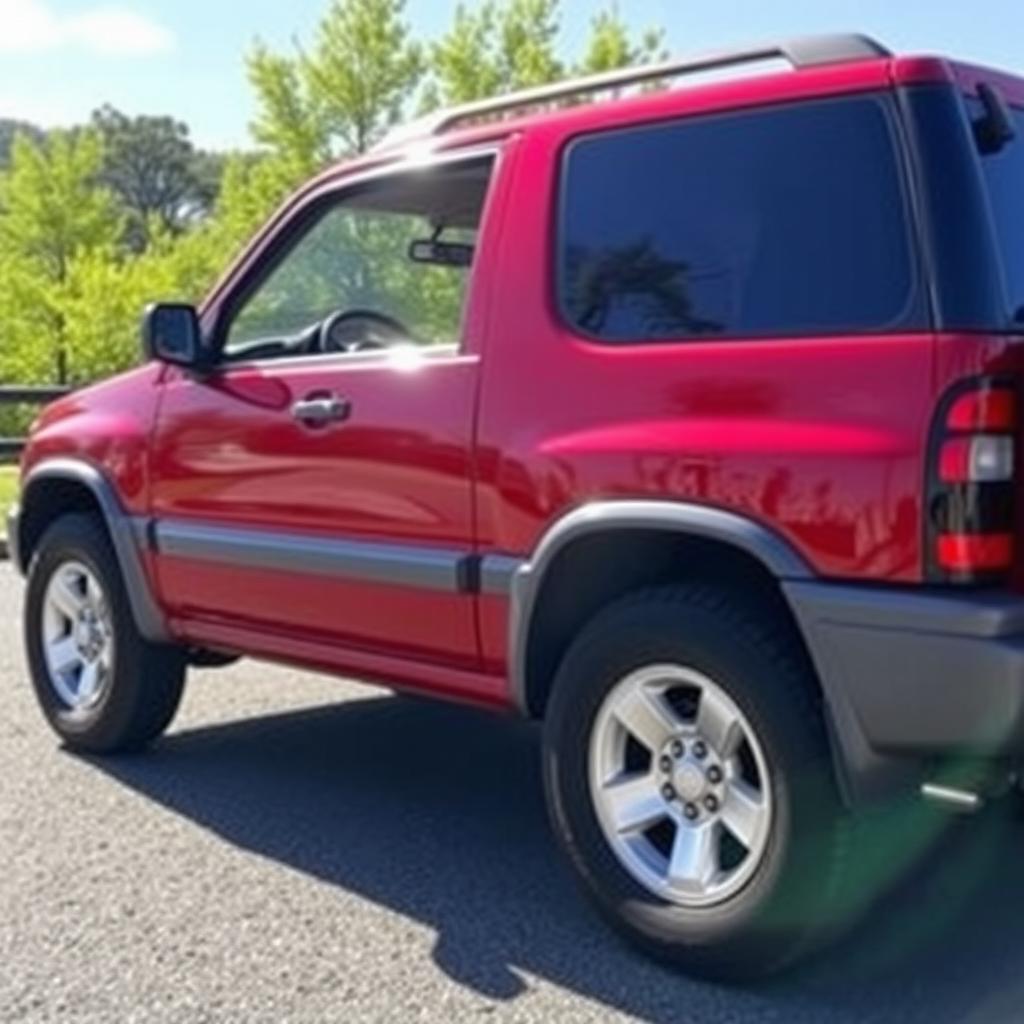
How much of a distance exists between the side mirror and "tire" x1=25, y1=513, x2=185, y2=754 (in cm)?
82

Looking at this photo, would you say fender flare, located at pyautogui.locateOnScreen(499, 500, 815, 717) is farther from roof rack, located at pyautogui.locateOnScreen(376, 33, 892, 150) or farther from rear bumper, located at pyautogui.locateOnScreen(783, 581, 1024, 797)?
roof rack, located at pyautogui.locateOnScreen(376, 33, 892, 150)

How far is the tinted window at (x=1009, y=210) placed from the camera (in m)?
3.25

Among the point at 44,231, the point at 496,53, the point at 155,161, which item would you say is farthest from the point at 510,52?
the point at 155,161

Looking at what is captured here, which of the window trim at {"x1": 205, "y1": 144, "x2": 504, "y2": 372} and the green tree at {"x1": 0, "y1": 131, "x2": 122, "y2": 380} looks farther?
the green tree at {"x1": 0, "y1": 131, "x2": 122, "y2": 380}

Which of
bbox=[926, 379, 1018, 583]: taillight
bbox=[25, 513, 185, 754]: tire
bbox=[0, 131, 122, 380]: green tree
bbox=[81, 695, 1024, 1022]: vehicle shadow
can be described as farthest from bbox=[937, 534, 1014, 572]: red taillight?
bbox=[0, 131, 122, 380]: green tree

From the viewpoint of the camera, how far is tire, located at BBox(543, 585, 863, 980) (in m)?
3.39

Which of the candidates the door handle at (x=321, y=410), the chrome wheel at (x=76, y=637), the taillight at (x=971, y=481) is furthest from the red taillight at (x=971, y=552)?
the chrome wheel at (x=76, y=637)

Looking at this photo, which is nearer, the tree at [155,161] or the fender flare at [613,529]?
the fender flare at [613,529]

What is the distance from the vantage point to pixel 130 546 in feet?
17.3

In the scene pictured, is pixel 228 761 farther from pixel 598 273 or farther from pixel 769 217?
pixel 769 217

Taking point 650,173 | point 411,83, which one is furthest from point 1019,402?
point 411,83

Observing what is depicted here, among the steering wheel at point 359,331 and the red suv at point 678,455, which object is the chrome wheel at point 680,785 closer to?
the red suv at point 678,455

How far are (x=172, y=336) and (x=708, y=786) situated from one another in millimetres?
2335

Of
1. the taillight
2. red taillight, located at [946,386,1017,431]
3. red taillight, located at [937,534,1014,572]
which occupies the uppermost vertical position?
red taillight, located at [946,386,1017,431]
